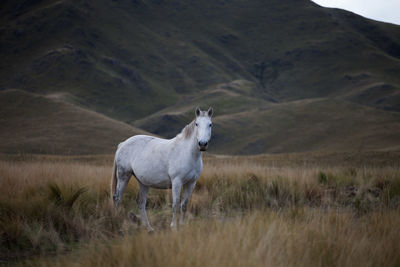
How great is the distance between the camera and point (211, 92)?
5812 inches

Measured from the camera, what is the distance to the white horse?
570cm

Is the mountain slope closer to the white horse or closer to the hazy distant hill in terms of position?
the hazy distant hill

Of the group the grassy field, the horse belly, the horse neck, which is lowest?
the grassy field

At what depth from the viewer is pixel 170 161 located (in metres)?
5.95

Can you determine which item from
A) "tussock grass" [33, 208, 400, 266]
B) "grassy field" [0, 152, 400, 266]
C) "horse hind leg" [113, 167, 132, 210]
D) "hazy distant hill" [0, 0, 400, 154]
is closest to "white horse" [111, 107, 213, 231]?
"horse hind leg" [113, 167, 132, 210]

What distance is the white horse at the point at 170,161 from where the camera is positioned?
18.7 feet

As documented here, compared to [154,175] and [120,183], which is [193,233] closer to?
[154,175]

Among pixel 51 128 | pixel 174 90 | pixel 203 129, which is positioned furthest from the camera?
pixel 174 90

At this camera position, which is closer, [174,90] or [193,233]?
[193,233]

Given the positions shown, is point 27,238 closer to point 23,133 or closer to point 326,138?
point 23,133

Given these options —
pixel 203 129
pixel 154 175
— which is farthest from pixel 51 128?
pixel 203 129

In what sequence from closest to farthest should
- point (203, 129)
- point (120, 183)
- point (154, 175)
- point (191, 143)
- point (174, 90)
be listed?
point (203, 129)
point (191, 143)
point (154, 175)
point (120, 183)
point (174, 90)

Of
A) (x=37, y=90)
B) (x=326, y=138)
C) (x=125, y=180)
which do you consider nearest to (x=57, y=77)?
(x=37, y=90)

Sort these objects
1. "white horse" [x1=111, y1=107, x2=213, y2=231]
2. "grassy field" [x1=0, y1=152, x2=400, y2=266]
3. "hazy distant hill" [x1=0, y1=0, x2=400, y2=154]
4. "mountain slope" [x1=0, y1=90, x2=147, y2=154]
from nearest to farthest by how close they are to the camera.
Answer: "grassy field" [x1=0, y1=152, x2=400, y2=266], "white horse" [x1=111, y1=107, x2=213, y2=231], "mountain slope" [x1=0, y1=90, x2=147, y2=154], "hazy distant hill" [x1=0, y1=0, x2=400, y2=154]
